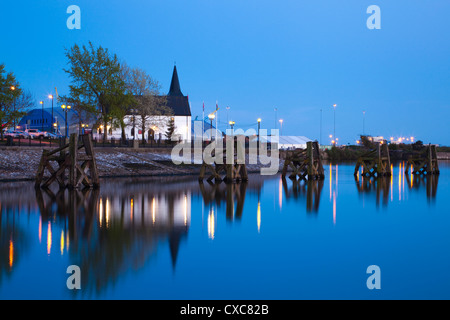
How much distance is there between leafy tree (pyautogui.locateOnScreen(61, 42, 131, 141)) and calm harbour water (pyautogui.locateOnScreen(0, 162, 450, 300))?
127ft

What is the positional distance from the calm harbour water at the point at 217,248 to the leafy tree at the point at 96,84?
3874 cm

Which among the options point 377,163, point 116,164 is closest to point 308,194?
point 377,163

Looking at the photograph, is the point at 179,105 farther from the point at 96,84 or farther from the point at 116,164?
the point at 116,164

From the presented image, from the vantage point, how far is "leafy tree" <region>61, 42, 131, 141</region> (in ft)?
200

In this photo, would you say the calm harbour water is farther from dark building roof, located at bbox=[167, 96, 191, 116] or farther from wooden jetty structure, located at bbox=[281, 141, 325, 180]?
dark building roof, located at bbox=[167, 96, 191, 116]

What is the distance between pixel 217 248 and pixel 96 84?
169 ft

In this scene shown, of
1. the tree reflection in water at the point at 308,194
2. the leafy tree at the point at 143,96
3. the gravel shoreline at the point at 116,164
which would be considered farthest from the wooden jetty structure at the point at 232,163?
the leafy tree at the point at 143,96

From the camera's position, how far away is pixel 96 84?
6059cm

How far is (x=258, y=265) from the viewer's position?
1102cm

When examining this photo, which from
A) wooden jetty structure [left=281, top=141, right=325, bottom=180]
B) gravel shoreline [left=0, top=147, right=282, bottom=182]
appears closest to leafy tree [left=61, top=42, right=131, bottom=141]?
gravel shoreline [left=0, top=147, right=282, bottom=182]

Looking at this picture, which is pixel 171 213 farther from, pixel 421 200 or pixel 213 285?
pixel 421 200

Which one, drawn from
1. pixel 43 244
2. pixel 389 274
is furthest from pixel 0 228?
pixel 389 274

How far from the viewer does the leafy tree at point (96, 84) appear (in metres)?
61.0
